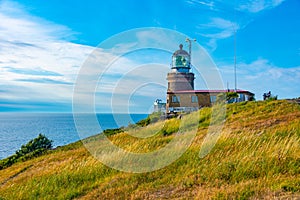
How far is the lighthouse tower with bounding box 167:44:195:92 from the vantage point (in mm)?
35875

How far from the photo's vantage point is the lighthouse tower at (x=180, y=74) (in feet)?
118

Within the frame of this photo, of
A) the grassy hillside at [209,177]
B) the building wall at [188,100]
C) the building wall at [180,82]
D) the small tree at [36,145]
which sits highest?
the building wall at [180,82]

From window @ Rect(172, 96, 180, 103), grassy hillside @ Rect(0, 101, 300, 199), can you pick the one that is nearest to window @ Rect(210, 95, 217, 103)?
window @ Rect(172, 96, 180, 103)

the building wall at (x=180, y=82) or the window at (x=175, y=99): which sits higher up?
the building wall at (x=180, y=82)

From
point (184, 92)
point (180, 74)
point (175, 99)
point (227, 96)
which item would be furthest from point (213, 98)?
point (180, 74)

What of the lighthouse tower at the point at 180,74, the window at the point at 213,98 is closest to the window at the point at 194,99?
the window at the point at 213,98

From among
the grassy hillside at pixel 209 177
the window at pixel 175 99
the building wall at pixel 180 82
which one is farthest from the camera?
the building wall at pixel 180 82

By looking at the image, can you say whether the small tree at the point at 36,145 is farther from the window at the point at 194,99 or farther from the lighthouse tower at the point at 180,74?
the window at the point at 194,99

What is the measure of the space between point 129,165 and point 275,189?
4.79 meters

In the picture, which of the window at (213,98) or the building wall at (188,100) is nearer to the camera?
the window at (213,98)

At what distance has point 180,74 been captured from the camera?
36.1m

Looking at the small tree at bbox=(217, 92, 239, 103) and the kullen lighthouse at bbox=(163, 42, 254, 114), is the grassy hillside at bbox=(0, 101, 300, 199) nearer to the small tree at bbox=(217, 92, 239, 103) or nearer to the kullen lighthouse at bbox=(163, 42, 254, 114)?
the small tree at bbox=(217, 92, 239, 103)

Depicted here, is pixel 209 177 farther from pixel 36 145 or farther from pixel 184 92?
pixel 36 145

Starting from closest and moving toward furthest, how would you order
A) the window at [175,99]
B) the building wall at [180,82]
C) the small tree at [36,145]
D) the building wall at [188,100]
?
the small tree at [36,145]
the building wall at [188,100]
the window at [175,99]
the building wall at [180,82]
